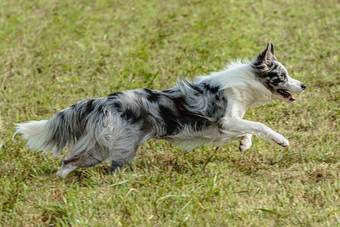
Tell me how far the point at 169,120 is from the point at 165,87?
7.22 feet

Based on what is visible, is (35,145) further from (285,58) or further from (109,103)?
(285,58)

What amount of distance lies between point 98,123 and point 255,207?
167cm

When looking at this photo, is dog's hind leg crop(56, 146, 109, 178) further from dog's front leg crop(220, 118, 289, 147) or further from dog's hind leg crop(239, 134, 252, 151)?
dog's hind leg crop(239, 134, 252, 151)

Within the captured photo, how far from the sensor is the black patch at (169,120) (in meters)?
5.48

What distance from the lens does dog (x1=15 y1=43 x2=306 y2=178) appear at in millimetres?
5355

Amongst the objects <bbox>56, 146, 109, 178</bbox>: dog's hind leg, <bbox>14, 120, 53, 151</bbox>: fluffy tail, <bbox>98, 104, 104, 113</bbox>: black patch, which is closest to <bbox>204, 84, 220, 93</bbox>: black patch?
<bbox>98, 104, 104, 113</bbox>: black patch

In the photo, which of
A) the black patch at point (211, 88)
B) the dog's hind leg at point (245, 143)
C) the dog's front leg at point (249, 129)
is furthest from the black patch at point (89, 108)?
the dog's hind leg at point (245, 143)

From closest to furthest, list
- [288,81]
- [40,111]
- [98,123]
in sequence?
[98,123], [288,81], [40,111]

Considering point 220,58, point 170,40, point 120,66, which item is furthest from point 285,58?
point 120,66

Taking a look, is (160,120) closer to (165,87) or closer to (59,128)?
(59,128)

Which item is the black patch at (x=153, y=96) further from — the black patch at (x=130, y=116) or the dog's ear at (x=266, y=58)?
the dog's ear at (x=266, y=58)

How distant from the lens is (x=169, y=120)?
18.1 ft

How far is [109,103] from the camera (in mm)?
5367

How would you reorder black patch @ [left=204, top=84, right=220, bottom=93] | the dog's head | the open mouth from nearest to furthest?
black patch @ [left=204, top=84, right=220, bottom=93] → the dog's head → the open mouth
